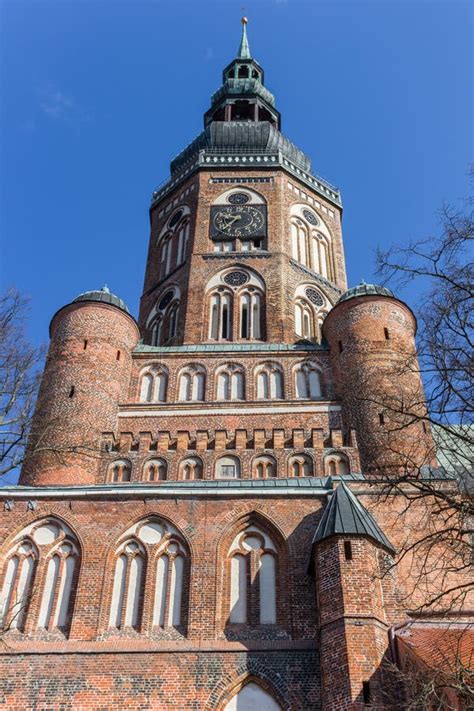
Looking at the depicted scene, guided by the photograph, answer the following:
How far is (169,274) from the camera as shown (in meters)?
31.7

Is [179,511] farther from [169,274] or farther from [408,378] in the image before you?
[169,274]

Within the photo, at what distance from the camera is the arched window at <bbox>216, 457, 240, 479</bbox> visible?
21.3 m

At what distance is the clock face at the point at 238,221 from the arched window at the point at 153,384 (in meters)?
8.42

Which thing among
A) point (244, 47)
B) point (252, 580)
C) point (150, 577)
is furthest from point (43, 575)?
point (244, 47)

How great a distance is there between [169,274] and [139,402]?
28.6 feet

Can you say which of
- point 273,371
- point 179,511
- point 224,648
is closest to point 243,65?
point 273,371

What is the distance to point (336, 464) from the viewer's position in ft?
69.8

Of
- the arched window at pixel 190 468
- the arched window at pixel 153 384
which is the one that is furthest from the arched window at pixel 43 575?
the arched window at pixel 153 384

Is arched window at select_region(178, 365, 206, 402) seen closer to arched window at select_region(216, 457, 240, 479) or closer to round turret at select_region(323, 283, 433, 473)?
arched window at select_region(216, 457, 240, 479)

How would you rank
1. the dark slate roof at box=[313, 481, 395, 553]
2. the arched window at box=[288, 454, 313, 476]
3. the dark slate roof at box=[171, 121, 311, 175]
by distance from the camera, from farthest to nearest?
1. the dark slate roof at box=[171, 121, 311, 175]
2. the arched window at box=[288, 454, 313, 476]
3. the dark slate roof at box=[313, 481, 395, 553]

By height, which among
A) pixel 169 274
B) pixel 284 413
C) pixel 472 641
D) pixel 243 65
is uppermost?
pixel 243 65

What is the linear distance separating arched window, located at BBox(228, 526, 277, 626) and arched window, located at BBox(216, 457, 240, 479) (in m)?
3.86

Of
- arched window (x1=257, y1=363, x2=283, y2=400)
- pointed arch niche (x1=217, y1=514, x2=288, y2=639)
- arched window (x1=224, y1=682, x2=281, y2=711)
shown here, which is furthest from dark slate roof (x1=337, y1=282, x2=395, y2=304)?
arched window (x1=224, y1=682, x2=281, y2=711)

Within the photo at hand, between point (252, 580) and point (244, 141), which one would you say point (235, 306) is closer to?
point (244, 141)
